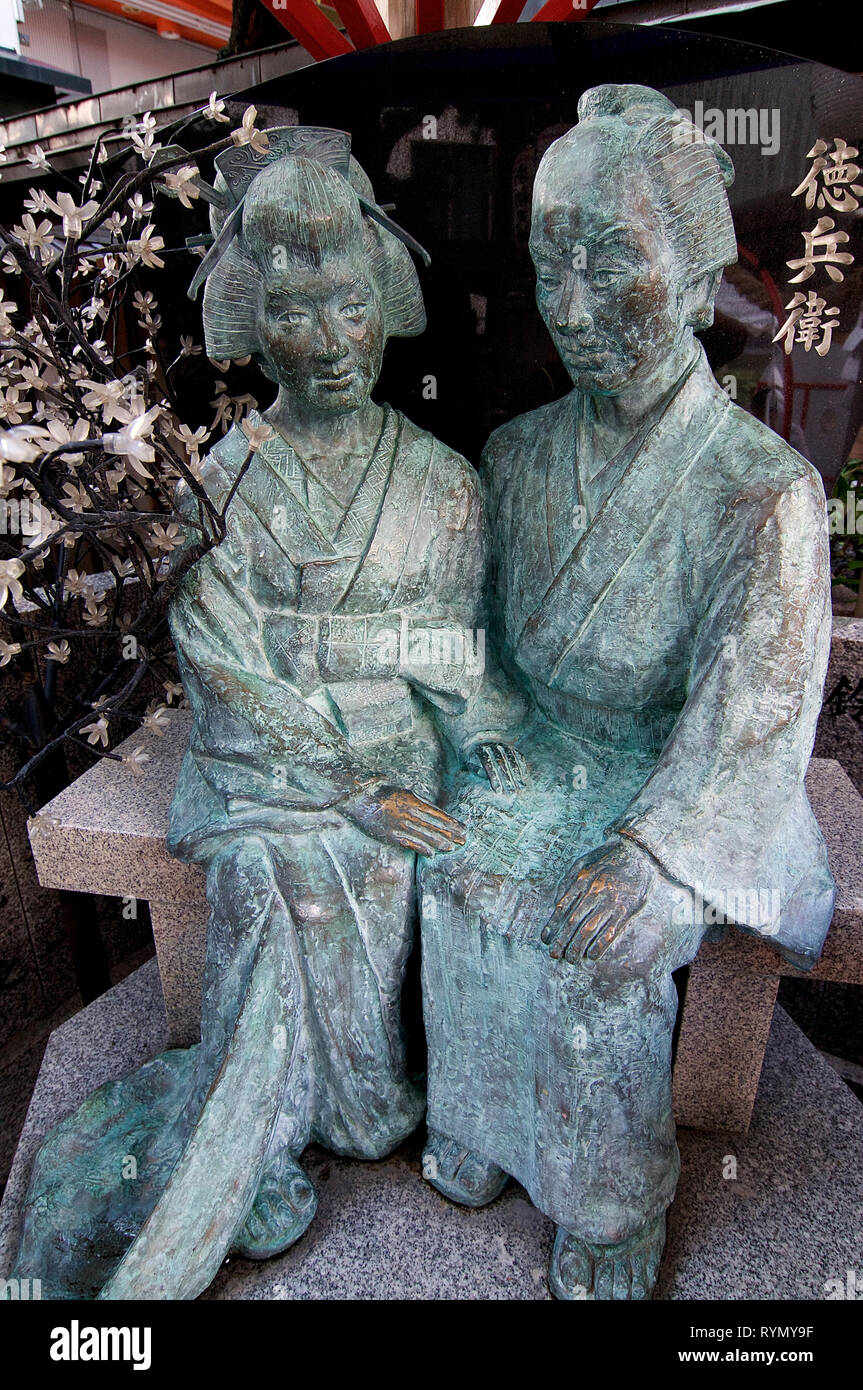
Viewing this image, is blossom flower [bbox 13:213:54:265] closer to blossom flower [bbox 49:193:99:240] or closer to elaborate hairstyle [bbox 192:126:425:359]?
blossom flower [bbox 49:193:99:240]

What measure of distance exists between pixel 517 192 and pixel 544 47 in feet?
1.07

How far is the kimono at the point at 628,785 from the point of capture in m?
1.59

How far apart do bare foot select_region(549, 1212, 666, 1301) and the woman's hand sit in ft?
2.49

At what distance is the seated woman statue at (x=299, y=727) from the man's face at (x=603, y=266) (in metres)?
0.36

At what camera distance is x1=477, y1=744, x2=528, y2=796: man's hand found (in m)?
1.91

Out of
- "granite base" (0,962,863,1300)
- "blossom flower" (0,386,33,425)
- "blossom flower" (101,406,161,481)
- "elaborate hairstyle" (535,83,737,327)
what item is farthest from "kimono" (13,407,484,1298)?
"elaborate hairstyle" (535,83,737,327)

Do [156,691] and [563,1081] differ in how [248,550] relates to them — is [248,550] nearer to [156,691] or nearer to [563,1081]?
[563,1081]

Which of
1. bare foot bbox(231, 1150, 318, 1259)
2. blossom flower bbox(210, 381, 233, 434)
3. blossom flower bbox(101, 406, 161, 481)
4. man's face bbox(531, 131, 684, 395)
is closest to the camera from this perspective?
blossom flower bbox(101, 406, 161, 481)

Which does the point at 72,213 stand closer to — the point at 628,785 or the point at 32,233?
the point at 32,233

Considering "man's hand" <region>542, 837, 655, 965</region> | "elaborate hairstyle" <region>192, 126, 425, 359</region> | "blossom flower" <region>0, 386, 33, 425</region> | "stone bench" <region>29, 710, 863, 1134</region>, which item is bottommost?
"stone bench" <region>29, 710, 863, 1134</region>

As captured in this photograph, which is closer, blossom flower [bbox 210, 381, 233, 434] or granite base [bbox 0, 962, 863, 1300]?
granite base [bbox 0, 962, 863, 1300]

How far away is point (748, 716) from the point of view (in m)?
1.59

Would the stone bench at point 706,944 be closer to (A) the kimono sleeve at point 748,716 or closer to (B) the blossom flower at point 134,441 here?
(A) the kimono sleeve at point 748,716

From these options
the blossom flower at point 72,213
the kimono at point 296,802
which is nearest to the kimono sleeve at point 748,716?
the kimono at point 296,802
